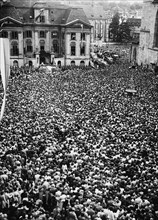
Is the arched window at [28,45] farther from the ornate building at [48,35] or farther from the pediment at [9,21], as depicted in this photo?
the pediment at [9,21]

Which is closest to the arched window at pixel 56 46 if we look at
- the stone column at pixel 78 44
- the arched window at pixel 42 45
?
the arched window at pixel 42 45

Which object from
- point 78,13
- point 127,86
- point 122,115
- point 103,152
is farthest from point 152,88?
point 78,13

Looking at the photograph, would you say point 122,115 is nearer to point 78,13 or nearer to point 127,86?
point 127,86

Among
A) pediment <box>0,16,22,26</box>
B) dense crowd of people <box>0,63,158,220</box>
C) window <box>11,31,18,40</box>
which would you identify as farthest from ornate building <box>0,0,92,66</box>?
dense crowd of people <box>0,63,158,220</box>

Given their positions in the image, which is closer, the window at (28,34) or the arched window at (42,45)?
the window at (28,34)

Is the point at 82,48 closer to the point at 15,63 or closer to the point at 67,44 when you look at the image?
the point at 67,44

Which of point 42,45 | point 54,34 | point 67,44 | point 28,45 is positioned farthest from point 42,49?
point 67,44
